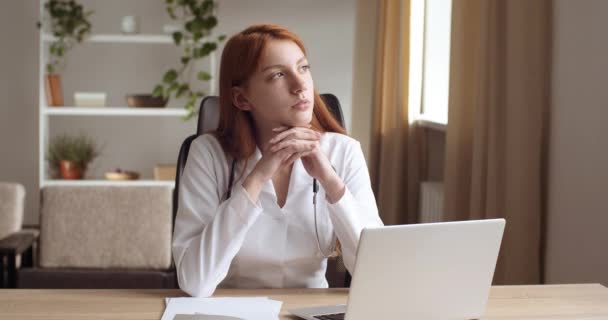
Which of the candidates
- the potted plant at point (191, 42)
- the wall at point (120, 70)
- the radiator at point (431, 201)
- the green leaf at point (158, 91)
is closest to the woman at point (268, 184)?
the radiator at point (431, 201)

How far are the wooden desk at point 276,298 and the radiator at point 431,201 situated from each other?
75.5 inches

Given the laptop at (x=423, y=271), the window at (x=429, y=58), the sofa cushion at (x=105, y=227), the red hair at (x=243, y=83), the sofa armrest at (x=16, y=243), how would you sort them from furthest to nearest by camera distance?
the window at (x=429, y=58) < the sofa cushion at (x=105, y=227) < the sofa armrest at (x=16, y=243) < the red hair at (x=243, y=83) < the laptop at (x=423, y=271)

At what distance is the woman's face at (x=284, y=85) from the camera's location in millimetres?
1824

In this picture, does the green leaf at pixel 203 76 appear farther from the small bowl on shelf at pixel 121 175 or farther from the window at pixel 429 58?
the window at pixel 429 58

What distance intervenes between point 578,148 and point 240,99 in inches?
39.2

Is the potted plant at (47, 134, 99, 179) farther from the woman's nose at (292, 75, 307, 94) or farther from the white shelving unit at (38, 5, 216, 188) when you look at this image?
the woman's nose at (292, 75, 307, 94)

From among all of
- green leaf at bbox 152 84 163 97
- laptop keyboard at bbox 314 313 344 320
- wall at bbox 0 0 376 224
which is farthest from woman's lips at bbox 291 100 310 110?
wall at bbox 0 0 376 224

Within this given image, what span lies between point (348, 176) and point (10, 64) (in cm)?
440

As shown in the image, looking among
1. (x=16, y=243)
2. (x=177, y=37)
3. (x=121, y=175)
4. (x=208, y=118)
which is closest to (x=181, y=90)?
(x=177, y=37)

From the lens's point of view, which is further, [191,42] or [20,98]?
[20,98]

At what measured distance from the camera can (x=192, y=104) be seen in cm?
527

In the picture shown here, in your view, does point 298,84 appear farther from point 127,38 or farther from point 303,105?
point 127,38

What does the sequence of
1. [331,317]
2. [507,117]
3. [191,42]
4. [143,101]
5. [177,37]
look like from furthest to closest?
[191,42]
[143,101]
[177,37]
[507,117]
[331,317]

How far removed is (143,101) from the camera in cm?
532
